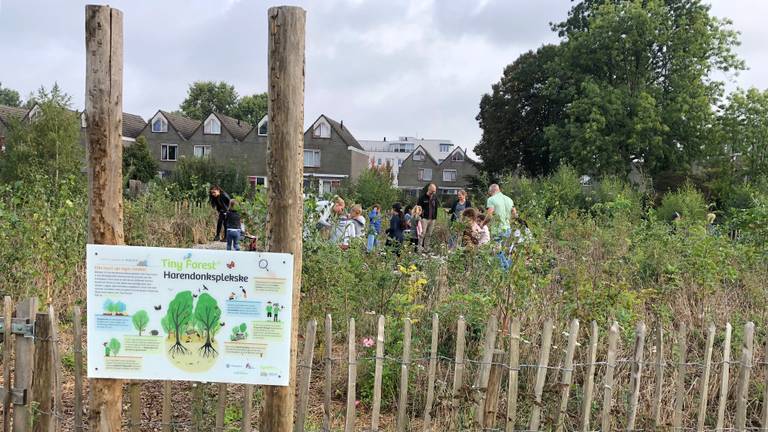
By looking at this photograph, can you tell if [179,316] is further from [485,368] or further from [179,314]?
[485,368]

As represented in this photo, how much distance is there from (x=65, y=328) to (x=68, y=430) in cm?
199

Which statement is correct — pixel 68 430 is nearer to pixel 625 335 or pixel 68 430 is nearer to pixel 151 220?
pixel 625 335

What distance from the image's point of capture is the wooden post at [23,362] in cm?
340

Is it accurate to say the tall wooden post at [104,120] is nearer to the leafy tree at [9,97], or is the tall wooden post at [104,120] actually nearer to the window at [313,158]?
the window at [313,158]

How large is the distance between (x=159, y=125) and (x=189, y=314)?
52.1 m

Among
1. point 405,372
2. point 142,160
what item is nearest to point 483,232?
point 405,372

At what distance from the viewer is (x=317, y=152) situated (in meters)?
50.5

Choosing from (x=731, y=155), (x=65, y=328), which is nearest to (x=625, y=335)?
(x=65, y=328)

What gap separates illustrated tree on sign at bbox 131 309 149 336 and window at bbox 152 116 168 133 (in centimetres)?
5155

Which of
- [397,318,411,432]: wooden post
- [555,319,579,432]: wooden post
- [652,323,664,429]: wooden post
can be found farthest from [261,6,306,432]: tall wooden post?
[652,323,664,429]: wooden post

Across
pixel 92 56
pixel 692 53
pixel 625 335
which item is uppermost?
pixel 692 53

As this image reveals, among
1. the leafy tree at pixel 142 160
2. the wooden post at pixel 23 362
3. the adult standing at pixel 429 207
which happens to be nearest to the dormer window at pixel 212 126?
the leafy tree at pixel 142 160

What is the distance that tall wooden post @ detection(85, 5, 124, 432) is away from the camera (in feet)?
9.60

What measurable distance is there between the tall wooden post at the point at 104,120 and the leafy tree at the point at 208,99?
238 ft
